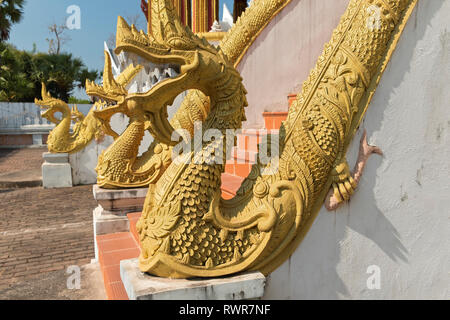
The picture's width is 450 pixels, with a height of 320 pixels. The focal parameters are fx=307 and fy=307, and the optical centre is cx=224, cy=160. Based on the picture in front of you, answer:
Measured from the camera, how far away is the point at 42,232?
15.4 feet

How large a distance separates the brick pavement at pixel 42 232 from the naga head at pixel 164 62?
2.51m

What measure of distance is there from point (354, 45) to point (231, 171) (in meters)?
2.02

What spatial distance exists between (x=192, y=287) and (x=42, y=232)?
418cm

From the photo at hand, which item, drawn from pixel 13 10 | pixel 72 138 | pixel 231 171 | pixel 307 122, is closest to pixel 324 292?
pixel 307 122

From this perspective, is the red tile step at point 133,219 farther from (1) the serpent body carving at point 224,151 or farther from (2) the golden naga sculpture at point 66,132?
(2) the golden naga sculpture at point 66,132

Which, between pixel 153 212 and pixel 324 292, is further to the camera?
pixel 324 292

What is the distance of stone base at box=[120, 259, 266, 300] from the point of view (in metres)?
1.45

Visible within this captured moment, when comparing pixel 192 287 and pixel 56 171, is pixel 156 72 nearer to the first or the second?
pixel 192 287

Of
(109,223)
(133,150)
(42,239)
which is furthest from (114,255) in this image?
(42,239)

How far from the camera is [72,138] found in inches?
318

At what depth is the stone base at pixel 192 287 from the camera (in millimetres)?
1453

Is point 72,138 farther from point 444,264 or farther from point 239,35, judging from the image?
point 444,264
